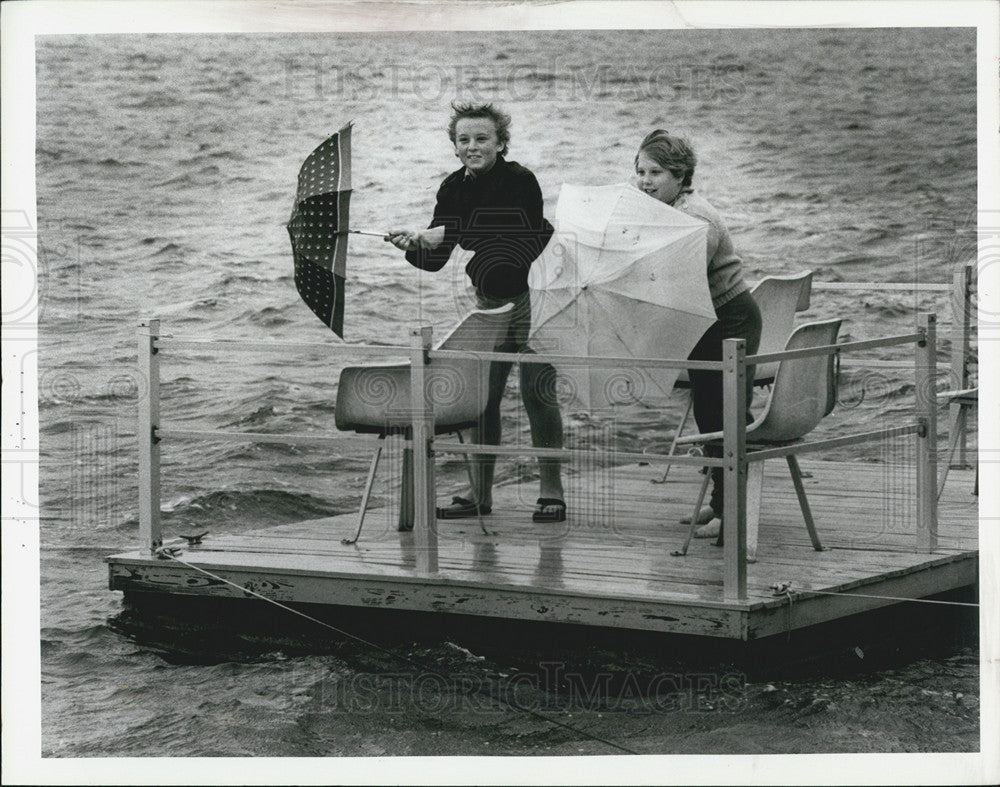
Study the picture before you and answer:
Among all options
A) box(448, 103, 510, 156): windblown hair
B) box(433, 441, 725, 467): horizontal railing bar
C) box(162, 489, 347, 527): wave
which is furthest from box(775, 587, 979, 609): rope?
box(162, 489, 347, 527): wave

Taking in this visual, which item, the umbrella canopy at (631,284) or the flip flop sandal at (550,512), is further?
the flip flop sandal at (550,512)

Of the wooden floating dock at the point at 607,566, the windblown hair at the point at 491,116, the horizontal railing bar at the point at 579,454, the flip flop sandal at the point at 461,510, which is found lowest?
the wooden floating dock at the point at 607,566

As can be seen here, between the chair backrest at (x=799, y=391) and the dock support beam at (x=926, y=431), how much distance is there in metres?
0.37

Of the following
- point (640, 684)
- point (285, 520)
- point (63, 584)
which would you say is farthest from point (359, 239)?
point (640, 684)

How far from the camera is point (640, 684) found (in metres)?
6.11

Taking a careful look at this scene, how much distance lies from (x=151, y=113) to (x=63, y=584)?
2264mm

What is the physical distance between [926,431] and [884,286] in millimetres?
3203

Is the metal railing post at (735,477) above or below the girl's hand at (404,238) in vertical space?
below

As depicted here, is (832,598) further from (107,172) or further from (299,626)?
(107,172)

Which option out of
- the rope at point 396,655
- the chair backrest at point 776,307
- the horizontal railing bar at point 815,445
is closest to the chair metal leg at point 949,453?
the chair backrest at point 776,307

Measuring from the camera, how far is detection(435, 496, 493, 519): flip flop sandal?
7.47 meters

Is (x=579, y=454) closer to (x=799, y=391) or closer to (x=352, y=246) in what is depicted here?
(x=799, y=391)

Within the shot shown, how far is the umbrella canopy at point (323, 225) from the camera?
6516 mm

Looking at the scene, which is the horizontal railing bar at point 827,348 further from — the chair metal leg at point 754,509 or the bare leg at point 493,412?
the bare leg at point 493,412
